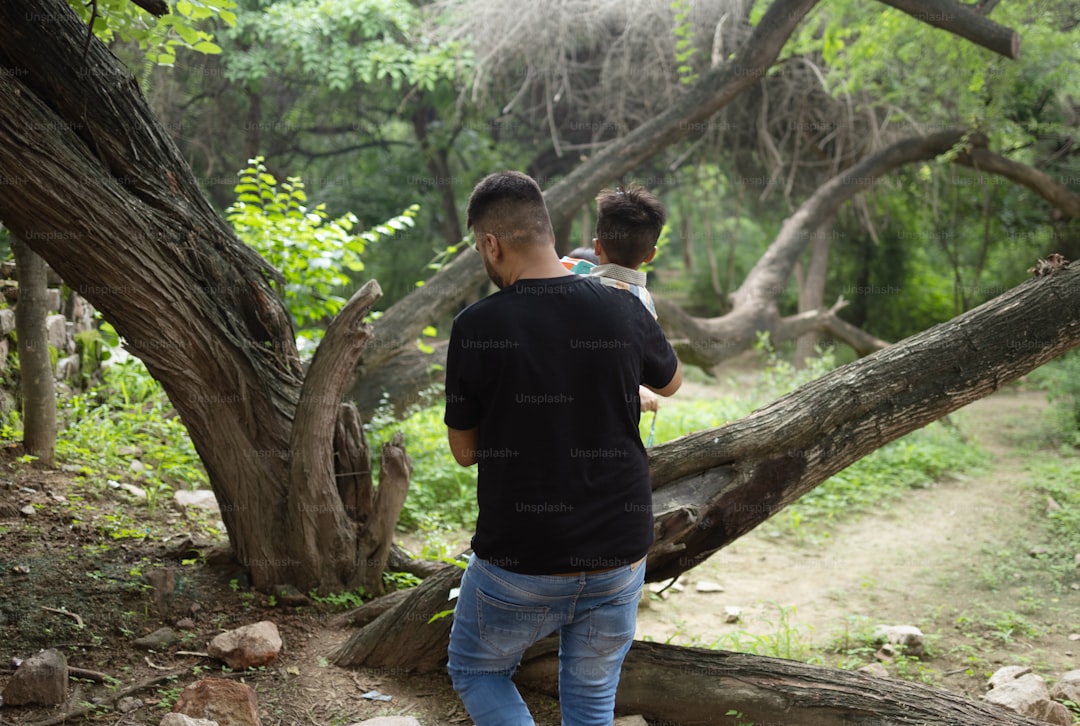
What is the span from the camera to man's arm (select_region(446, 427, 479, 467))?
2.20 m

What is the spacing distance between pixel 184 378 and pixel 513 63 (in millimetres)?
7810

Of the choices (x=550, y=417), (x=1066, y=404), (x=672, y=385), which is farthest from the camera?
(x=1066, y=404)

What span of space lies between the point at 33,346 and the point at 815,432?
4.09 meters

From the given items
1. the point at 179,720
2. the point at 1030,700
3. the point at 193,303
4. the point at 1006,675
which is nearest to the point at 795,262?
the point at 1006,675

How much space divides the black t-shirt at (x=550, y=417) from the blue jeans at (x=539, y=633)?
0.18ft

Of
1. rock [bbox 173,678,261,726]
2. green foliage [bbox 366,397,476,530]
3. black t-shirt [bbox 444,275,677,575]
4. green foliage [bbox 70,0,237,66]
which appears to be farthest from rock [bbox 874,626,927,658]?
green foliage [bbox 70,0,237,66]

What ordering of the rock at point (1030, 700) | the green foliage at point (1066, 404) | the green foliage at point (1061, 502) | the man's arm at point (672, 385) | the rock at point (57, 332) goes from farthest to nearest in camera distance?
the green foliage at point (1066, 404) → the rock at point (57, 332) → the green foliage at point (1061, 502) → the rock at point (1030, 700) → the man's arm at point (672, 385)

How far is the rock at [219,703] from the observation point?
9.66 ft

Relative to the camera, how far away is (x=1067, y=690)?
3.83 meters

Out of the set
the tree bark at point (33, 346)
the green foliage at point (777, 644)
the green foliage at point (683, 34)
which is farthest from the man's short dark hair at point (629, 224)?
the green foliage at point (683, 34)

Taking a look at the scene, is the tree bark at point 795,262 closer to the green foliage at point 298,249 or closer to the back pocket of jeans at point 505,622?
the green foliage at point 298,249

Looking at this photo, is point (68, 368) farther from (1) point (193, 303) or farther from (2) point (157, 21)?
(1) point (193, 303)

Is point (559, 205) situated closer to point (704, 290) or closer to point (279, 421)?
point (279, 421)

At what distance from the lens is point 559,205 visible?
745 centimetres
